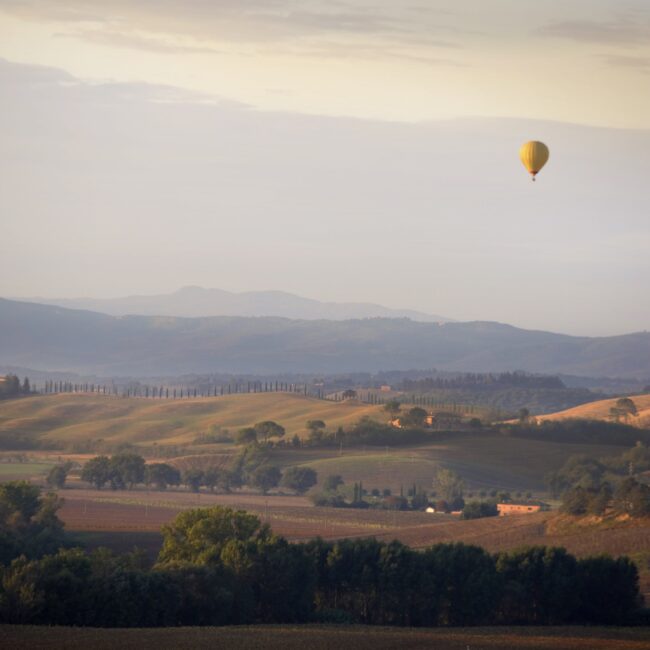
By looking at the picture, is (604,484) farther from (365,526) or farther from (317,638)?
(317,638)

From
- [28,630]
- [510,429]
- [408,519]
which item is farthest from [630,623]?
[510,429]

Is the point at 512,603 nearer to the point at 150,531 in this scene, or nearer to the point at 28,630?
the point at 28,630

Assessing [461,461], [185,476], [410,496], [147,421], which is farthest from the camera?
[147,421]

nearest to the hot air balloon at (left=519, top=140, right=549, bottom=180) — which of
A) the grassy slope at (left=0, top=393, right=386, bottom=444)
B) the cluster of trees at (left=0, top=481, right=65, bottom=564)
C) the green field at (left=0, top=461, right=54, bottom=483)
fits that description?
the cluster of trees at (left=0, top=481, right=65, bottom=564)

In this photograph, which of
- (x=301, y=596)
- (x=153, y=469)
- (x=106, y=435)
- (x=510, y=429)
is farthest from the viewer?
(x=106, y=435)

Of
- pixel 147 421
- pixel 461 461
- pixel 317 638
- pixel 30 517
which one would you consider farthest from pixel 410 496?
pixel 317 638
